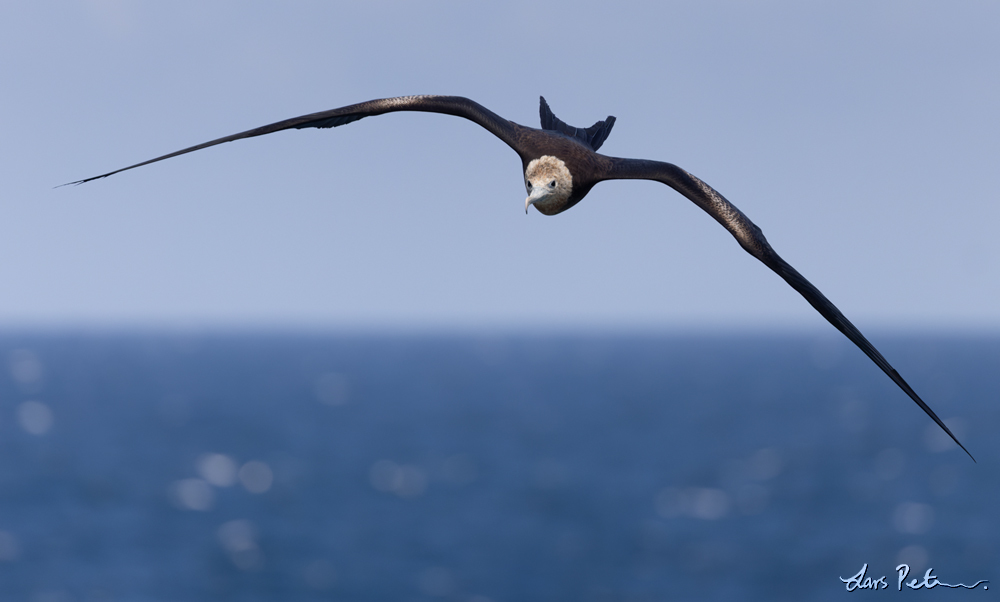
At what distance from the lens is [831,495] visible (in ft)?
263

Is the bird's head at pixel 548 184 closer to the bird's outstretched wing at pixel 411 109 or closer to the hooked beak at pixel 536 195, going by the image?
the hooked beak at pixel 536 195

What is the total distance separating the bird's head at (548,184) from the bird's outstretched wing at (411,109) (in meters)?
0.59

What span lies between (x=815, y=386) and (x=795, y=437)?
7018 cm

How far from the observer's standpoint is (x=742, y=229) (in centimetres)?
750

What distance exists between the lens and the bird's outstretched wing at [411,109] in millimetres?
8281

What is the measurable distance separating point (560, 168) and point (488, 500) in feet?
243

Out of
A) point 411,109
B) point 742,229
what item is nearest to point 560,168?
point 411,109

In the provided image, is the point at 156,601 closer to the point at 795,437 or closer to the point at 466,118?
the point at 466,118

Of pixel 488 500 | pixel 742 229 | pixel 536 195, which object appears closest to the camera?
pixel 742 229

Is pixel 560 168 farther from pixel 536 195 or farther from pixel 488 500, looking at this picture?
pixel 488 500

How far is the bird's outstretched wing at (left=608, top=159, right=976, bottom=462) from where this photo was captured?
698 cm

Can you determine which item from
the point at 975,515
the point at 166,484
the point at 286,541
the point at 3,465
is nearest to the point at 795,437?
the point at 975,515

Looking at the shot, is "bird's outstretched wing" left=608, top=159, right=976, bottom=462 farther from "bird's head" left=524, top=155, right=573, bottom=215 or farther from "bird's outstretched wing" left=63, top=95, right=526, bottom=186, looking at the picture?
"bird's outstretched wing" left=63, top=95, right=526, bottom=186

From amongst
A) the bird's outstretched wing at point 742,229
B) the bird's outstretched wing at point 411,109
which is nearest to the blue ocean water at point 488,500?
the bird's outstretched wing at point 411,109
